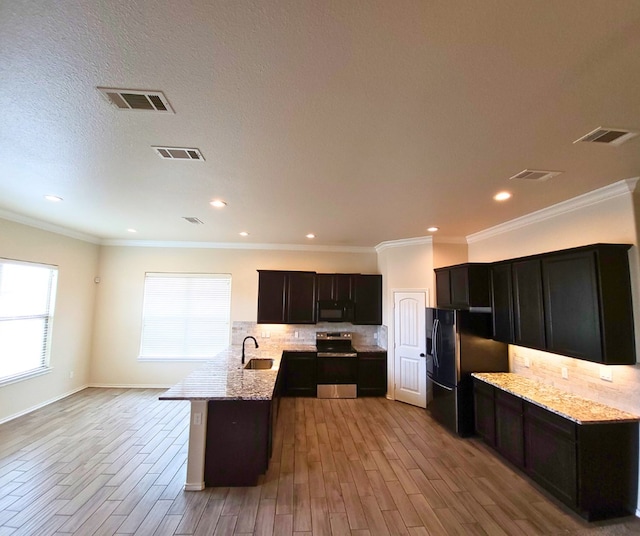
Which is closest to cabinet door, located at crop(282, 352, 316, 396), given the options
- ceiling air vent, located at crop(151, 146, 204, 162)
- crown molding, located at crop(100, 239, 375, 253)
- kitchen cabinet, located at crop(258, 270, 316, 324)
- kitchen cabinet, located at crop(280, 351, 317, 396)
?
kitchen cabinet, located at crop(280, 351, 317, 396)

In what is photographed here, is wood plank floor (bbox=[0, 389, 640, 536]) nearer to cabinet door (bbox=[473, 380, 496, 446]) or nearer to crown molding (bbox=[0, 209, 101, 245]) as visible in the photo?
cabinet door (bbox=[473, 380, 496, 446])

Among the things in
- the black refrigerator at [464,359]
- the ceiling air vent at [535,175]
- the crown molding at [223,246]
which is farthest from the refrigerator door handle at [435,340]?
the ceiling air vent at [535,175]

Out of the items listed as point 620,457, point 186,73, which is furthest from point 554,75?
point 620,457

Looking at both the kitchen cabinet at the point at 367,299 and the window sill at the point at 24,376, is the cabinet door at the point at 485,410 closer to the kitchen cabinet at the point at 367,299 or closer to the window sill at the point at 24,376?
the kitchen cabinet at the point at 367,299

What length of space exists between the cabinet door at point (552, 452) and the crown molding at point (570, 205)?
2114mm

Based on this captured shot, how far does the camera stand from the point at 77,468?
10.3ft

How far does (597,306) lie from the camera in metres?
2.63

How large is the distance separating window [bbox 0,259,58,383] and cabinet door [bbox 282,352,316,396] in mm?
3919

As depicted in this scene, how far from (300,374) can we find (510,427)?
3341 millimetres

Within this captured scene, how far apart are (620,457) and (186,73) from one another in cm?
424

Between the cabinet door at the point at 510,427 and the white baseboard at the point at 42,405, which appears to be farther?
the white baseboard at the point at 42,405

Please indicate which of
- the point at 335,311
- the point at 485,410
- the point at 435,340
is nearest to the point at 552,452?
the point at 485,410

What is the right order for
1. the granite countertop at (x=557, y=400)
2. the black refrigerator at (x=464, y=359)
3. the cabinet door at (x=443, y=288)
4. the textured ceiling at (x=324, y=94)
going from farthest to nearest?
the cabinet door at (x=443, y=288) → the black refrigerator at (x=464, y=359) → the granite countertop at (x=557, y=400) → the textured ceiling at (x=324, y=94)

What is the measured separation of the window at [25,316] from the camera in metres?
4.23
